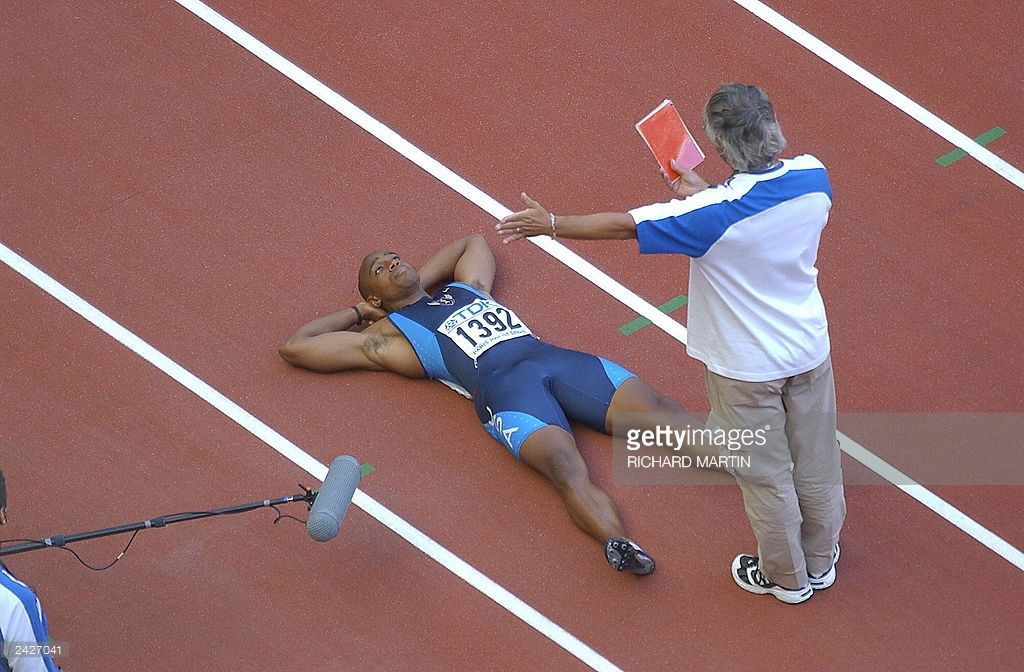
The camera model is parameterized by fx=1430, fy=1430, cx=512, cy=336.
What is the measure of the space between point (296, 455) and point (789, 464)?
7.49 ft

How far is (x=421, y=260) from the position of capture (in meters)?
7.26

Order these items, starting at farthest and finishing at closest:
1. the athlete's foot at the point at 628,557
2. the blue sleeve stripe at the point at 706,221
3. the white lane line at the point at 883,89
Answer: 1. the white lane line at the point at 883,89
2. the athlete's foot at the point at 628,557
3. the blue sleeve stripe at the point at 706,221

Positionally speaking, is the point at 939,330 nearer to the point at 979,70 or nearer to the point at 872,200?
the point at 872,200

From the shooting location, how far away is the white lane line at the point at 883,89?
7.63 meters

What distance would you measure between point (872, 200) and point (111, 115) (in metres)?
4.13

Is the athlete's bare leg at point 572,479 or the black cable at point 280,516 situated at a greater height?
the athlete's bare leg at point 572,479

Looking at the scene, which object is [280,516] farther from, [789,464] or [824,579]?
[824,579]

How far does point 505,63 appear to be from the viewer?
814cm

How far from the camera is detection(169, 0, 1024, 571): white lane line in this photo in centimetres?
617

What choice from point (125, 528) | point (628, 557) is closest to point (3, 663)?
point (125, 528)

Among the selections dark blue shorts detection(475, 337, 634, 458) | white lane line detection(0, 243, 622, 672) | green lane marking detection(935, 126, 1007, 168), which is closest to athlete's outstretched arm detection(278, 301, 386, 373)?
white lane line detection(0, 243, 622, 672)

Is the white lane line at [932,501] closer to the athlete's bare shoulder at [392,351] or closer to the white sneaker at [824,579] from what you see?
the white sneaker at [824,579]

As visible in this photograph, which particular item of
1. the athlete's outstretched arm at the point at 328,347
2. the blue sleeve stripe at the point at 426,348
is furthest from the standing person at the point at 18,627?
the blue sleeve stripe at the point at 426,348

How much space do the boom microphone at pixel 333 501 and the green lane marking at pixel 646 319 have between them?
6.05 ft
